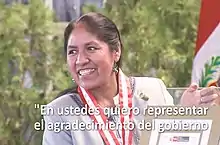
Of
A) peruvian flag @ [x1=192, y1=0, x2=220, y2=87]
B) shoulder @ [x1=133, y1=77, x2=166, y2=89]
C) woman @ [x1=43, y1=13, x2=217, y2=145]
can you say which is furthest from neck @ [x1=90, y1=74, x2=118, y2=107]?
peruvian flag @ [x1=192, y1=0, x2=220, y2=87]

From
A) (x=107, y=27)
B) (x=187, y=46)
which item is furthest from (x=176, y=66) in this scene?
(x=107, y=27)

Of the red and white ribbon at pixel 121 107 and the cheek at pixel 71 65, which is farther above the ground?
the cheek at pixel 71 65

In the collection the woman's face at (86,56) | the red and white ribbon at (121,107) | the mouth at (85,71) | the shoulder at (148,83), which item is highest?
the woman's face at (86,56)

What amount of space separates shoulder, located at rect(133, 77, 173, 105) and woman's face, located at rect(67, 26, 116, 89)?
150 mm

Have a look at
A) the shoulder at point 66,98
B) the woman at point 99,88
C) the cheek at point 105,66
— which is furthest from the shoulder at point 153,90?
the shoulder at point 66,98

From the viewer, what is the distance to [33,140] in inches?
97.3

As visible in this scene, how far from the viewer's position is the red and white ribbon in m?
2.43

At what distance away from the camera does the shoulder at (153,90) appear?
8.13 ft

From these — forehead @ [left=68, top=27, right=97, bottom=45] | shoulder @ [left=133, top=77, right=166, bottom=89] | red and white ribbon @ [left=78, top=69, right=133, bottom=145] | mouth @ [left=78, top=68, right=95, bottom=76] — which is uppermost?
forehead @ [left=68, top=27, right=97, bottom=45]

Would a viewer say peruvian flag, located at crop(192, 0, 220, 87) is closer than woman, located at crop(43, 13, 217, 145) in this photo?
No

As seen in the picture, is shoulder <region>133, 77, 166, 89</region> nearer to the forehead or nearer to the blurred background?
the blurred background

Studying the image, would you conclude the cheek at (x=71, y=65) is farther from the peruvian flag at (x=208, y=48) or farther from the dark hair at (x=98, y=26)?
the peruvian flag at (x=208, y=48)

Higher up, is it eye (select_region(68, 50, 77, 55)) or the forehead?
the forehead

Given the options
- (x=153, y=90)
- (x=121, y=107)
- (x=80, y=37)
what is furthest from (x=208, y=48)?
(x=80, y=37)
